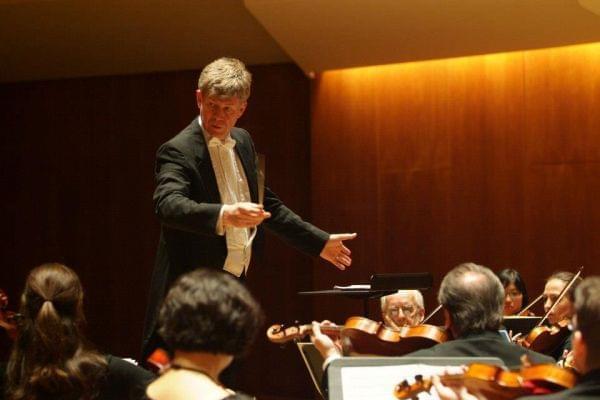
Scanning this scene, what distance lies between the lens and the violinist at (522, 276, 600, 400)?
75.2 inches

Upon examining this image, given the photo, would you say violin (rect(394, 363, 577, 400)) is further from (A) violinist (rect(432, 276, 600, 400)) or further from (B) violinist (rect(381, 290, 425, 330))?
(B) violinist (rect(381, 290, 425, 330))

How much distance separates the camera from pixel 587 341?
6.51 ft

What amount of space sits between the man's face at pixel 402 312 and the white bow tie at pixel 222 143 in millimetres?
1645

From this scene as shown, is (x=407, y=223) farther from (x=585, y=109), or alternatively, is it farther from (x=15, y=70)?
(x=15, y=70)

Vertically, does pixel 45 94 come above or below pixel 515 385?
above

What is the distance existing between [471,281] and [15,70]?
559 centimetres

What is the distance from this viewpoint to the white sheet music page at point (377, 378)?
7.91ft

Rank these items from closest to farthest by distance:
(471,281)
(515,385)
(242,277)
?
1. (515,385)
2. (471,281)
3. (242,277)

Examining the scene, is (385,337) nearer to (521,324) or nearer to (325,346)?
(325,346)

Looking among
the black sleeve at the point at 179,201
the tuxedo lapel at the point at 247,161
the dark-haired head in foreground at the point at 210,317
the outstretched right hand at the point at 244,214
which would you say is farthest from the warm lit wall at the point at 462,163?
the dark-haired head in foreground at the point at 210,317

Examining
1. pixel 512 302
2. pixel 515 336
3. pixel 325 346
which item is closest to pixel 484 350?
pixel 325 346

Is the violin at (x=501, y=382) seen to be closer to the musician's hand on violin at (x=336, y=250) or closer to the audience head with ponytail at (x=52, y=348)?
the audience head with ponytail at (x=52, y=348)

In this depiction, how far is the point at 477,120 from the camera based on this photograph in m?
6.36

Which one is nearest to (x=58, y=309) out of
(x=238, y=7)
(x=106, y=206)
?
(x=238, y=7)
